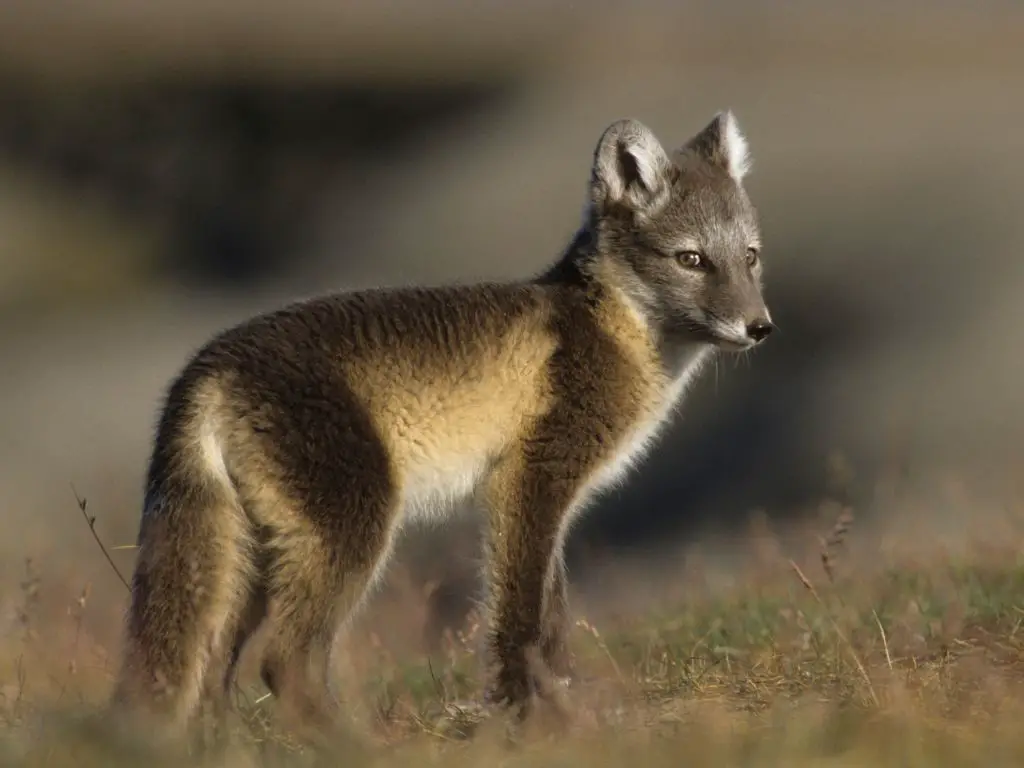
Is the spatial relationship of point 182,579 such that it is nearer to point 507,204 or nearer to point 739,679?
point 739,679

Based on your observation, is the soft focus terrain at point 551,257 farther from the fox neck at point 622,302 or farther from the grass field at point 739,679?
the fox neck at point 622,302

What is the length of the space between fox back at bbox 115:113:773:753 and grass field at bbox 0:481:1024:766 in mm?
232

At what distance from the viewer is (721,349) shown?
16.9 feet

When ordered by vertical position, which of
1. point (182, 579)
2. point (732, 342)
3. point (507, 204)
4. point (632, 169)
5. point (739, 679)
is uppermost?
point (632, 169)

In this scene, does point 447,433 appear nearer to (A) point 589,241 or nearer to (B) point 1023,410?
(A) point 589,241

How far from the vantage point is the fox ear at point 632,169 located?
5.23 m

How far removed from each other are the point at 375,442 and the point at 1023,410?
7888mm

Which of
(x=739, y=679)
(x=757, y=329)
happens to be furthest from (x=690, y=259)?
(x=739, y=679)

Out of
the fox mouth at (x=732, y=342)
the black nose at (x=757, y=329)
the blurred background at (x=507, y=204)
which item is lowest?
the blurred background at (x=507, y=204)

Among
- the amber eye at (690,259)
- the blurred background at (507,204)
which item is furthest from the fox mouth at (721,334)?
the blurred background at (507,204)

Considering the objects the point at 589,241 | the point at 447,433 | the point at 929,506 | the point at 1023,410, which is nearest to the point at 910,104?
the point at 1023,410

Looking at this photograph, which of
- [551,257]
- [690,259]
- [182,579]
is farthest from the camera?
[551,257]

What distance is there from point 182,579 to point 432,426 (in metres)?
0.88

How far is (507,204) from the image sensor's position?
48.4ft
